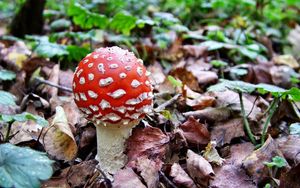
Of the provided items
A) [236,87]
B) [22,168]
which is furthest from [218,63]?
[22,168]

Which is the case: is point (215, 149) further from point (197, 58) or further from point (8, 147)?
point (197, 58)

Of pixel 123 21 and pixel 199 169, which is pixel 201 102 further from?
pixel 123 21

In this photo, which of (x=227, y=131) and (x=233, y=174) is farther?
(x=227, y=131)

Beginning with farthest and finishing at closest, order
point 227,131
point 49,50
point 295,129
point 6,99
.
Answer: point 49,50 → point 227,131 → point 295,129 → point 6,99

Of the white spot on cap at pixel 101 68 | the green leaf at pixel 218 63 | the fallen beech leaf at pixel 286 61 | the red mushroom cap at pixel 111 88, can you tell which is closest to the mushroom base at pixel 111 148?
the red mushroom cap at pixel 111 88

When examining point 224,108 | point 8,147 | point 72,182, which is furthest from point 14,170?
point 224,108

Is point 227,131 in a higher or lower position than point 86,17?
lower

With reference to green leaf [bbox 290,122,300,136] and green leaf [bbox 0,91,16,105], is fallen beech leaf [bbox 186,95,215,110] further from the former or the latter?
green leaf [bbox 0,91,16,105]
